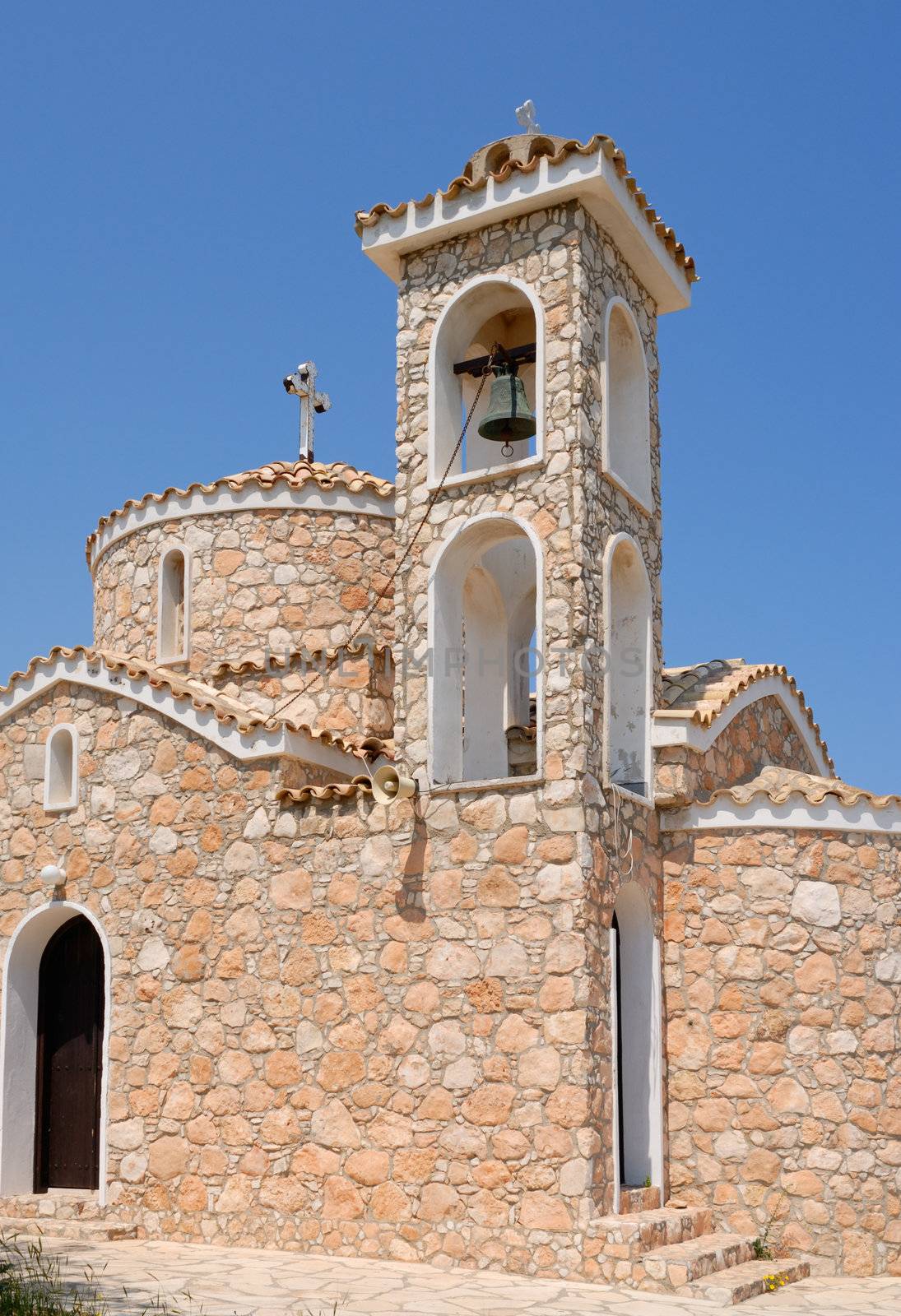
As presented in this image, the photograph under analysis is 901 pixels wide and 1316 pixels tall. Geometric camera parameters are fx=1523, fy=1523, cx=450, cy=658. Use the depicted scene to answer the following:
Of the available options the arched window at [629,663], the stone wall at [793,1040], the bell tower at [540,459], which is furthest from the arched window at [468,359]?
the stone wall at [793,1040]

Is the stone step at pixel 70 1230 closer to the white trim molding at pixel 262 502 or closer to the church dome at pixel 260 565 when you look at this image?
the church dome at pixel 260 565

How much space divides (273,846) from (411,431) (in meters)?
3.86

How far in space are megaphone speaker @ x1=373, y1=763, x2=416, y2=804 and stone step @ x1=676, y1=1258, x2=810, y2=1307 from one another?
4.28m

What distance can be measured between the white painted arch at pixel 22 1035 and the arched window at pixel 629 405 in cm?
644

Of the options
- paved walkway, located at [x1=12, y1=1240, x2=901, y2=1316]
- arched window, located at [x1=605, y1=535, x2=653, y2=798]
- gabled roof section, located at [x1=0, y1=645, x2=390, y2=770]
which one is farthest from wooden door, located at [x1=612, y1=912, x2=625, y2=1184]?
gabled roof section, located at [x1=0, y1=645, x2=390, y2=770]

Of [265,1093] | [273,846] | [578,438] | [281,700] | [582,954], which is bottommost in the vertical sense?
[265,1093]

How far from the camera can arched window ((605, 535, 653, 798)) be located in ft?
43.2

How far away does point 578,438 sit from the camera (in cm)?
1255

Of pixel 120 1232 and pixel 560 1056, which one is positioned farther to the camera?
pixel 120 1232

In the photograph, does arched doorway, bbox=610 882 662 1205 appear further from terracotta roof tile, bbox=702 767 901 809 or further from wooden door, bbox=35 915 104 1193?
wooden door, bbox=35 915 104 1193

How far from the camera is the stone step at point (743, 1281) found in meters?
10.5

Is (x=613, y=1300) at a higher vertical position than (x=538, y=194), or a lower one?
lower

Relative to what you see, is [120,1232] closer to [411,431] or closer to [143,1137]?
[143,1137]

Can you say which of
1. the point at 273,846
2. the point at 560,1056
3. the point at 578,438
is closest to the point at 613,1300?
the point at 560,1056
